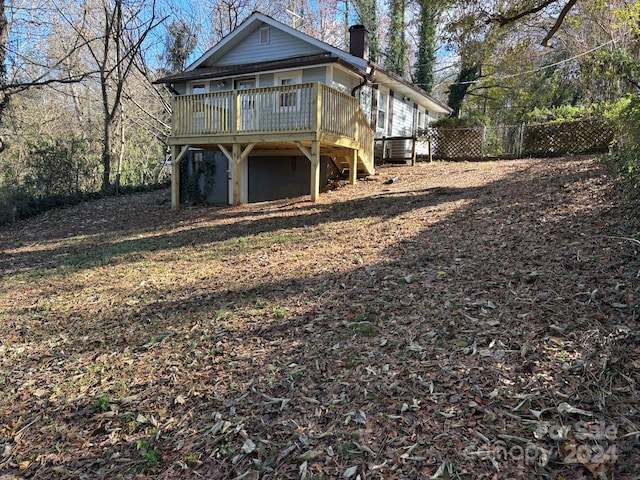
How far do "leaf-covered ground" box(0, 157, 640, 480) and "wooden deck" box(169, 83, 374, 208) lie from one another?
3955 mm

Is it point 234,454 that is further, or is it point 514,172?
point 514,172

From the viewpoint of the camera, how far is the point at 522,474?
2.15 metres

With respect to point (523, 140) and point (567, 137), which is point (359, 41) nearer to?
point (523, 140)

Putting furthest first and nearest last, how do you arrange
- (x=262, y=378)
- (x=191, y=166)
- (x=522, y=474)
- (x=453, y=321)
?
1. (x=191, y=166)
2. (x=453, y=321)
3. (x=262, y=378)
4. (x=522, y=474)

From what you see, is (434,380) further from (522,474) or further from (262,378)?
(262,378)

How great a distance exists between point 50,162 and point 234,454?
15.4 metres

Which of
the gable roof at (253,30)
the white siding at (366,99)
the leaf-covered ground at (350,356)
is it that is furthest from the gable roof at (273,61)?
the leaf-covered ground at (350,356)

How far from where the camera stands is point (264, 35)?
593 inches

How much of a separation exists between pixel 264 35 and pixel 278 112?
6.08m

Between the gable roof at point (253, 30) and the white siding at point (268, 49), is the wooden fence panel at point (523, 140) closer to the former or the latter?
the gable roof at point (253, 30)

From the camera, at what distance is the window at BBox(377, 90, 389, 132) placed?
17.0m

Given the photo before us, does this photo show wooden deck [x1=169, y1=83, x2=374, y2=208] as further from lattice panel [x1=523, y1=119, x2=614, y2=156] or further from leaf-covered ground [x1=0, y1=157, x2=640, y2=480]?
lattice panel [x1=523, y1=119, x2=614, y2=156]

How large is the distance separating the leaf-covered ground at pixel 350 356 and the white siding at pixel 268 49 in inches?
370

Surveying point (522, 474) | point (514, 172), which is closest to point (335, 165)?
point (514, 172)
